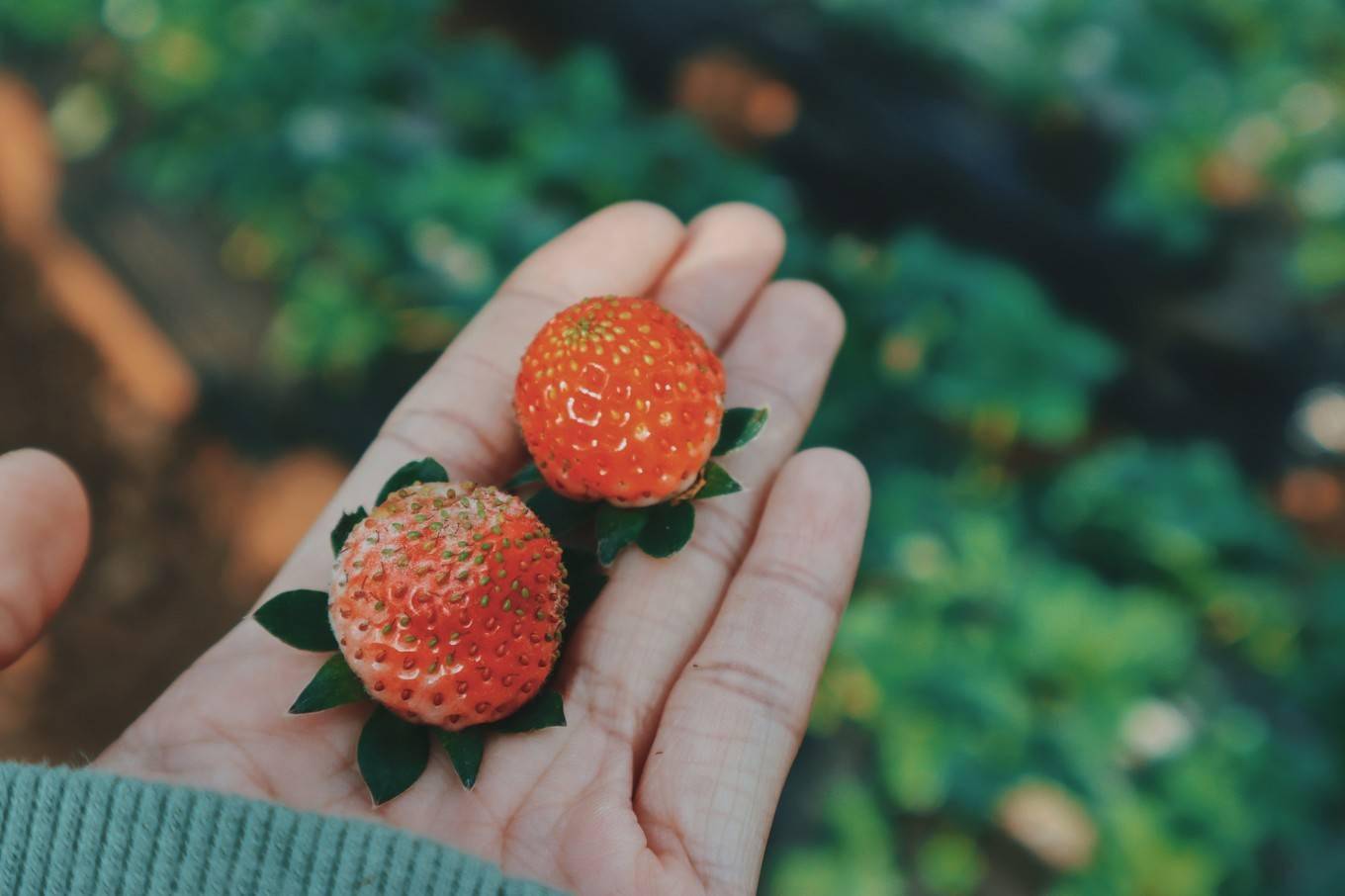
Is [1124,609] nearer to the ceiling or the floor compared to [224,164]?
nearer to the floor

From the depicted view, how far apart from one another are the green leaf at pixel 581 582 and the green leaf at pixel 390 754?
257 millimetres

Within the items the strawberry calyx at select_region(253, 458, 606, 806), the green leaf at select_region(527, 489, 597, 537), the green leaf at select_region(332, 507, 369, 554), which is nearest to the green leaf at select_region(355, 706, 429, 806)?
the strawberry calyx at select_region(253, 458, 606, 806)

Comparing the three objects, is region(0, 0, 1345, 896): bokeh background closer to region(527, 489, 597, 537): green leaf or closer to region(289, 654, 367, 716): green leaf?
region(527, 489, 597, 537): green leaf

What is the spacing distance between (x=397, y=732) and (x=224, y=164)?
1804 mm

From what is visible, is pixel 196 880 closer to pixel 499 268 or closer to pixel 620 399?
pixel 620 399

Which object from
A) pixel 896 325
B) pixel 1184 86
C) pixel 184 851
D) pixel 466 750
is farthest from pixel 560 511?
pixel 1184 86

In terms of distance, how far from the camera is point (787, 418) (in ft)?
5.50

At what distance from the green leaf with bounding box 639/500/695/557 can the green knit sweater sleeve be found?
45 cm

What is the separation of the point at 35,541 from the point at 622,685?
745 mm

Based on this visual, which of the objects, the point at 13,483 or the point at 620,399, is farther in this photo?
the point at 620,399

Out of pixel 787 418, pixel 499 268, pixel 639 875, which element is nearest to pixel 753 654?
pixel 639 875

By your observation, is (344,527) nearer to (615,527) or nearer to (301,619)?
(301,619)

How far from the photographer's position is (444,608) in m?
1.20

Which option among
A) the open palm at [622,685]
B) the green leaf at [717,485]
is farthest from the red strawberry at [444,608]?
the green leaf at [717,485]
